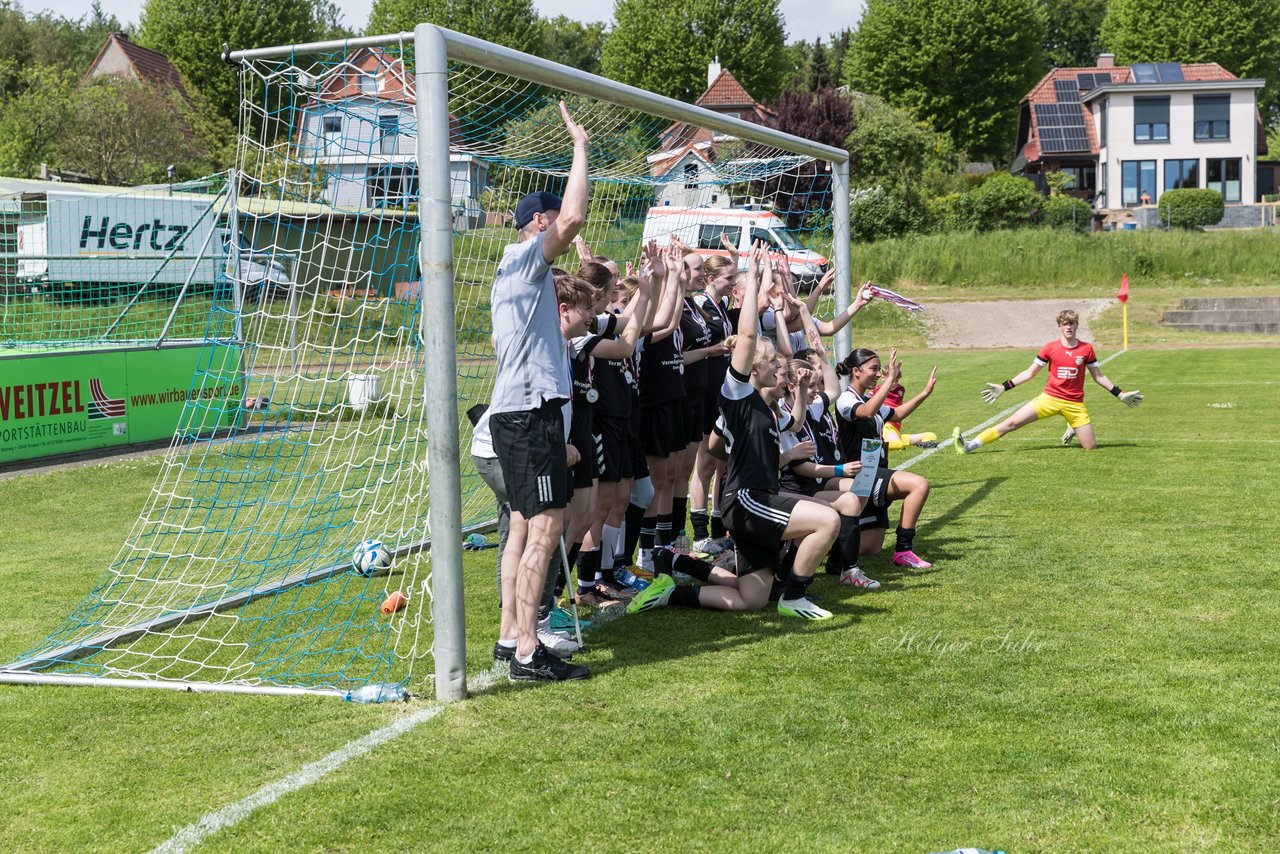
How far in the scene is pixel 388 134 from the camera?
6477mm

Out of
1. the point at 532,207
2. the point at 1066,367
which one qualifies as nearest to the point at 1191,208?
the point at 1066,367

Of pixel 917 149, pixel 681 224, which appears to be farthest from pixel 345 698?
pixel 917 149

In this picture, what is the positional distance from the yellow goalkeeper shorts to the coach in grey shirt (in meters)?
8.73

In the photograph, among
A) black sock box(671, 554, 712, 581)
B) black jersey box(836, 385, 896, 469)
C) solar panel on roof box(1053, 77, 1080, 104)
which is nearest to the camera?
black sock box(671, 554, 712, 581)

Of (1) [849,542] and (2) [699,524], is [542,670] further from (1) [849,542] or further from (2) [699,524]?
(2) [699,524]

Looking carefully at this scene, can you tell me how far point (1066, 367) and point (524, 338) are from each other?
9.16m

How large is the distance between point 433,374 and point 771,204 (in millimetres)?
8637

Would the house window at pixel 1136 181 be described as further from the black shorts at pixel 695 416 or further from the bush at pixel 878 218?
the black shorts at pixel 695 416

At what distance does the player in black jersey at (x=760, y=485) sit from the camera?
250 inches

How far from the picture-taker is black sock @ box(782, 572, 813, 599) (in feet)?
21.4

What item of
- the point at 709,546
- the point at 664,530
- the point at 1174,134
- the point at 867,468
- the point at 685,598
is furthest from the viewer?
the point at 1174,134

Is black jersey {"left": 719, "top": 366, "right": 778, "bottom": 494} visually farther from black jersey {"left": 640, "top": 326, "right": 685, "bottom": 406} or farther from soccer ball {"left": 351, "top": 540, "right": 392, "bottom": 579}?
soccer ball {"left": 351, "top": 540, "right": 392, "bottom": 579}

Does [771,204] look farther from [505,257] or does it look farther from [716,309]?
[505,257]

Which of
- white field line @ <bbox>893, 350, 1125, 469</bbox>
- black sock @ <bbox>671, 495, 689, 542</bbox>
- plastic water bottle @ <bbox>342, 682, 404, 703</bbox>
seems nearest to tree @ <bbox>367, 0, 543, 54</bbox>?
white field line @ <bbox>893, 350, 1125, 469</bbox>
